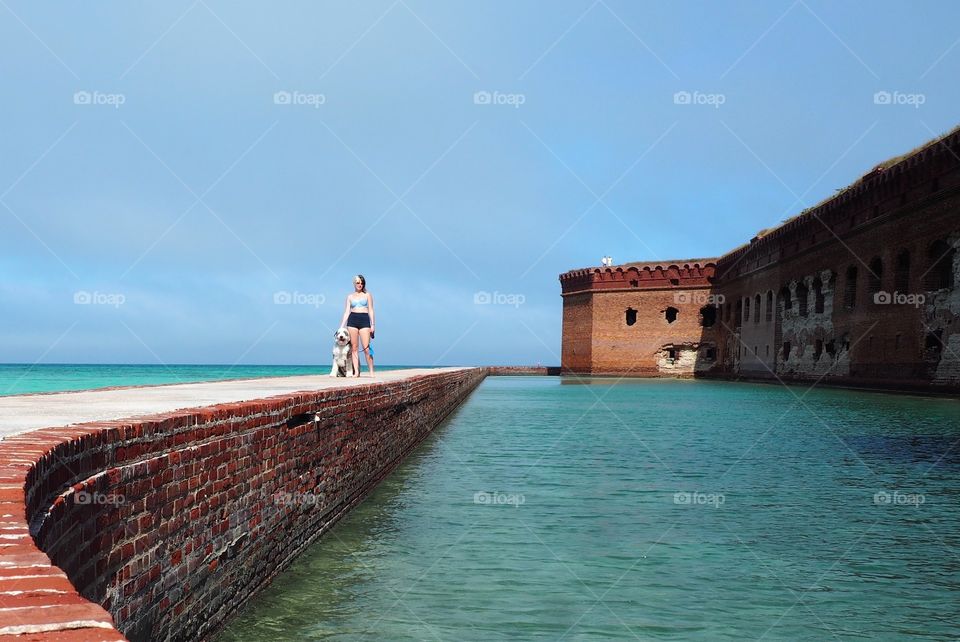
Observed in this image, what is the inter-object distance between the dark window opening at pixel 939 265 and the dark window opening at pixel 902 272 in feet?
4.84

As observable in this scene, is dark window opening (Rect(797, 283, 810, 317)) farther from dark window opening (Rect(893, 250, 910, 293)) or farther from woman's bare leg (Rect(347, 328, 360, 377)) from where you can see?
woman's bare leg (Rect(347, 328, 360, 377))

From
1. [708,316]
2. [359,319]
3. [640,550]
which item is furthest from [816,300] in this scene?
[640,550]

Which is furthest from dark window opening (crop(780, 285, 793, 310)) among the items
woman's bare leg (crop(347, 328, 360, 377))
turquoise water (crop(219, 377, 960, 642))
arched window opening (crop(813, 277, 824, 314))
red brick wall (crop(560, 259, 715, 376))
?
woman's bare leg (crop(347, 328, 360, 377))

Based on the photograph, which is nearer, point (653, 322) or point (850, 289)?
point (850, 289)

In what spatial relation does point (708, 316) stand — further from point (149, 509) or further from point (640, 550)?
point (149, 509)

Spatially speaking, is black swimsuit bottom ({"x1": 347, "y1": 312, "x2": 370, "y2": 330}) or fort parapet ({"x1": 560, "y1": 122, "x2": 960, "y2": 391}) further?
fort parapet ({"x1": 560, "y1": 122, "x2": 960, "y2": 391})

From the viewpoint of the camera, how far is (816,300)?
31.5 m

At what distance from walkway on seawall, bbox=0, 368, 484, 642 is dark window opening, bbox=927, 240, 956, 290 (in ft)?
69.1

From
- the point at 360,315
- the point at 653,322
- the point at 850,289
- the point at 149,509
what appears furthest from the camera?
the point at 653,322

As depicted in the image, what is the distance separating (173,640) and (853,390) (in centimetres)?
2736

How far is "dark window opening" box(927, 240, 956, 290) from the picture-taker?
21688mm

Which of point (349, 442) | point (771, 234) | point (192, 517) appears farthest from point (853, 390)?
point (192, 517)

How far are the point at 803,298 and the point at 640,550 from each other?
30155 millimetres

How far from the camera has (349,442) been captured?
23.3ft
